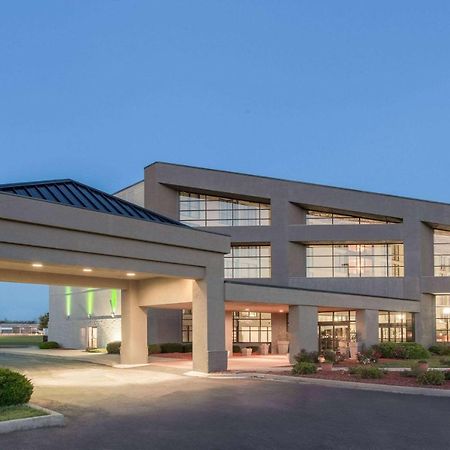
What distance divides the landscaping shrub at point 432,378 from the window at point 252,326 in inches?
976

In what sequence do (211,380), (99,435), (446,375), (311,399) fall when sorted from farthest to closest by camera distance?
1. (211,380)
2. (446,375)
3. (311,399)
4. (99,435)

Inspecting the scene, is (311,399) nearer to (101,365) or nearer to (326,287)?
(101,365)

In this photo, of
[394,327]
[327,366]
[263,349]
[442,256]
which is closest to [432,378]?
[327,366]

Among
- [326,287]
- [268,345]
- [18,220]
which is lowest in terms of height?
[268,345]

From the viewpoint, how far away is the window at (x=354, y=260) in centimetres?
4384

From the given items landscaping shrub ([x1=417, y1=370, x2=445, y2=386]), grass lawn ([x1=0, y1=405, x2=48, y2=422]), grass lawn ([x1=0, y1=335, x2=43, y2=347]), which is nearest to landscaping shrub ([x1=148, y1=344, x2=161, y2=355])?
landscaping shrub ([x1=417, y1=370, x2=445, y2=386])

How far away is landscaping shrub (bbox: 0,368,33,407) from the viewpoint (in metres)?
14.0

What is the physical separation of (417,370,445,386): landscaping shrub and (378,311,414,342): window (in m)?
20.4

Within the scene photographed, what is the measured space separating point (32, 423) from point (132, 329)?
1950 centimetres

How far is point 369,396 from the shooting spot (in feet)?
60.0

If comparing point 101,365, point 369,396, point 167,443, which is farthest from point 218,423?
point 101,365

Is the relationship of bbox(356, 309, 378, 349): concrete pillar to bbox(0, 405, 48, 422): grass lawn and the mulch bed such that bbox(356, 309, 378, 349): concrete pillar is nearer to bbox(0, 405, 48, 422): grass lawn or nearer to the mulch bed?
the mulch bed

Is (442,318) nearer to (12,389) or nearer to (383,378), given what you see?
(383,378)

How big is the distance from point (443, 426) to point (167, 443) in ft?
20.7
